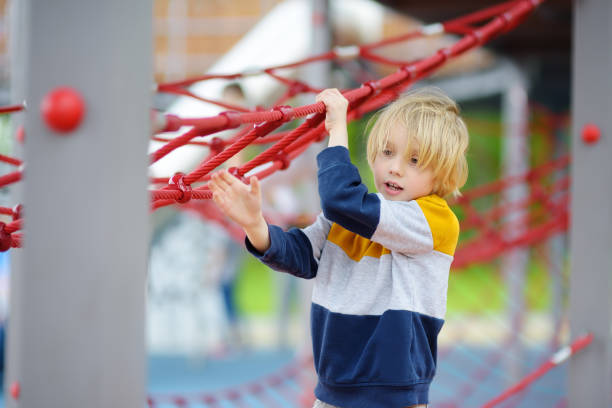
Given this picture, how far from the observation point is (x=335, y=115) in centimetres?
65

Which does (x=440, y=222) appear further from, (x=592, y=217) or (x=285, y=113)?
(x=592, y=217)

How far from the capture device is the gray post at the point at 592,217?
100cm

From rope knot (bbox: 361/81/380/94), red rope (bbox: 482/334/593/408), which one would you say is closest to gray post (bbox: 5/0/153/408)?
rope knot (bbox: 361/81/380/94)

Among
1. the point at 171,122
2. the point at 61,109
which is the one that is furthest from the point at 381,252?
the point at 61,109

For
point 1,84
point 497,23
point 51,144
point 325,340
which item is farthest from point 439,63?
point 1,84

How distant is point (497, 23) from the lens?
0.99 metres

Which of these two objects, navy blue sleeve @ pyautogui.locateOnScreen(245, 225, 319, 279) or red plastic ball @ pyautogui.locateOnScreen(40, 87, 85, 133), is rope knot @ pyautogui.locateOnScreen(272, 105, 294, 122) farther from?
red plastic ball @ pyautogui.locateOnScreen(40, 87, 85, 133)

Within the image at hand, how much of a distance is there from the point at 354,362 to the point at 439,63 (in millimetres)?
436

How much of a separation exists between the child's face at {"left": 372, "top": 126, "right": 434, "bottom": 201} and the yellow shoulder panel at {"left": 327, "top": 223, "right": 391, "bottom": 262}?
0.17 ft

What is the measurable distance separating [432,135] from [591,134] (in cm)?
47

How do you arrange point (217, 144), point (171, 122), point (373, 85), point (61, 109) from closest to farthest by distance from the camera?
point (61, 109) → point (171, 122) → point (373, 85) → point (217, 144)

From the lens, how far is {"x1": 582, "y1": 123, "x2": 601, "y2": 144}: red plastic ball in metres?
1.01

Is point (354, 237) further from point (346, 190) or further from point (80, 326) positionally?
point (80, 326)

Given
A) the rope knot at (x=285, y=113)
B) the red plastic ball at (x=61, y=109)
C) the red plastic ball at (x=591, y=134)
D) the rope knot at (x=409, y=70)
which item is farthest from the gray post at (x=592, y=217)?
the red plastic ball at (x=61, y=109)
